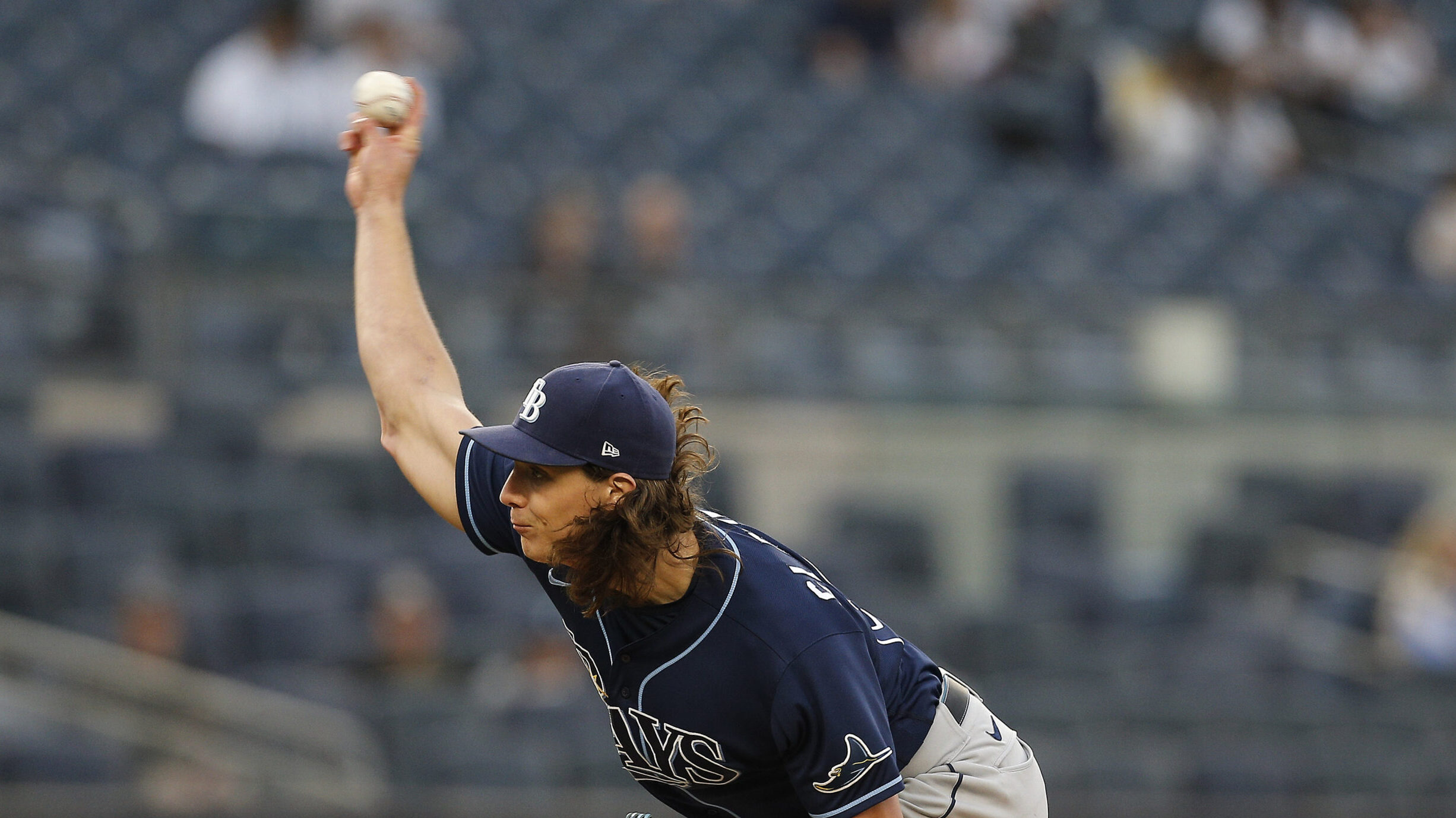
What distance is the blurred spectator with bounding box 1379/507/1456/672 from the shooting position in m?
9.92

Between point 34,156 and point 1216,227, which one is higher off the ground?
point 1216,227

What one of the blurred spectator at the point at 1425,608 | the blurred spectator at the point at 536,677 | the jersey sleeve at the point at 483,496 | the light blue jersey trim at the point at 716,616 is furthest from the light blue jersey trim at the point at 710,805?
the blurred spectator at the point at 1425,608


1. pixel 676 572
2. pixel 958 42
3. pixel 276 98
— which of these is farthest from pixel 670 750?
pixel 958 42

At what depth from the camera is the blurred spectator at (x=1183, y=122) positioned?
13000 mm

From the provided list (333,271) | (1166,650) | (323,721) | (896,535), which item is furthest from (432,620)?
→ (1166,650)

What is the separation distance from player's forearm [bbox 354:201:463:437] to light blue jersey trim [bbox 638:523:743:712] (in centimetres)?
67

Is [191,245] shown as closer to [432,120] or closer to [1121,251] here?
[432,120]

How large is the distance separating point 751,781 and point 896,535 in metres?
7.35

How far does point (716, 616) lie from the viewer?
306 cm

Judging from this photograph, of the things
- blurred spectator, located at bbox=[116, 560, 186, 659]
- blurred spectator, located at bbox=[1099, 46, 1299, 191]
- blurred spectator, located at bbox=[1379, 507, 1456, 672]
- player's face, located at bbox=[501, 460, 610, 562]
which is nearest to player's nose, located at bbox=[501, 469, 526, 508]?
player's face, located at bbox=[501, 460, 610, 562]

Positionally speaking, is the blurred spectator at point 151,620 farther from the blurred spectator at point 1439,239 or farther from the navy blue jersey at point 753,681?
the blurred spectator at point 1439,239

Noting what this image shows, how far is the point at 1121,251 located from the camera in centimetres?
1217

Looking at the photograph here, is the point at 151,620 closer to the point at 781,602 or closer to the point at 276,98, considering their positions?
the point at 276,98

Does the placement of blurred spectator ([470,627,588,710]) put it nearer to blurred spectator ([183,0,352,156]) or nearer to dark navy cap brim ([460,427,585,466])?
blurred spectator ([183,0,352,156])
